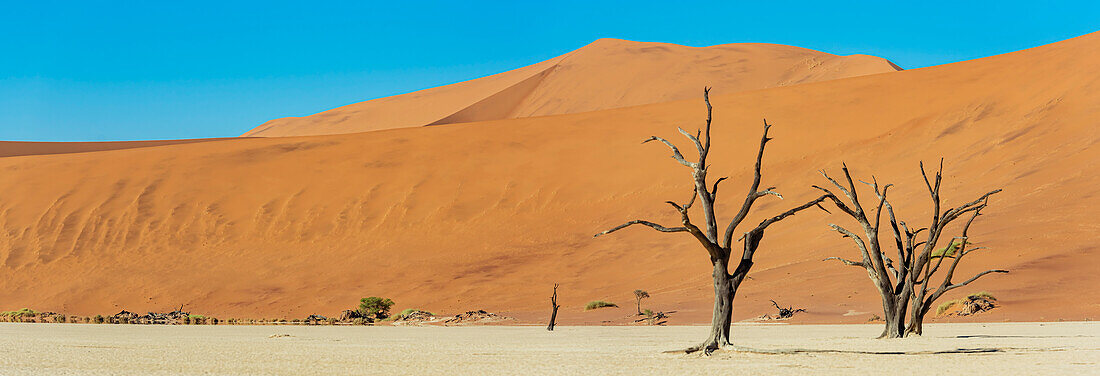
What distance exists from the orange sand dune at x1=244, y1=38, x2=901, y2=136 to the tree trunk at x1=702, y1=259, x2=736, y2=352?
81.6 m

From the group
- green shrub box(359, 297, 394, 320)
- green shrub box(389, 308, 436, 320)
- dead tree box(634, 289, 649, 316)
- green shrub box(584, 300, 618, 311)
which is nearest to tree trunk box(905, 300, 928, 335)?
dead tree box(634, 289, 649, 316)

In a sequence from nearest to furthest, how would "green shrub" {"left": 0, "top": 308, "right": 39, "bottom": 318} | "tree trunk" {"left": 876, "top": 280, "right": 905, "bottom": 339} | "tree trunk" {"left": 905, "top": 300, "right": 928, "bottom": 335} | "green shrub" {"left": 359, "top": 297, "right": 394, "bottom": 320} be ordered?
"tree trunk" {"left": 876, "top": 280, "right": 905, "bottom": 339}
"tree trunk" {"left": 905, "top": 300, "right": 928, "bottom": 335}
"green shrub" {"left": 359, "top": 297, "right": 394, "bottom": 320}
"green shrub" {"left": 0, "top": 308, "right": 39, "bottom": 318}

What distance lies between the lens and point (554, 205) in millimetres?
56531

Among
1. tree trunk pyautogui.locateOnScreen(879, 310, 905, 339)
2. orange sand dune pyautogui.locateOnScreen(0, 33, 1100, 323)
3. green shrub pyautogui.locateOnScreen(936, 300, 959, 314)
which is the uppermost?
orange sand dune pyautogui.locateOnScreen(0, 33, 1100, 323)

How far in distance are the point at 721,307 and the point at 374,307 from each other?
2786cm

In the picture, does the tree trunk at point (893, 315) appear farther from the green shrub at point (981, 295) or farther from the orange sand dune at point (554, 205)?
the green shrub at point (981, 295)

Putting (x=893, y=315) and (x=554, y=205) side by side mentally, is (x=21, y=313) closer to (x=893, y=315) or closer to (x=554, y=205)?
(x=554, y=205)

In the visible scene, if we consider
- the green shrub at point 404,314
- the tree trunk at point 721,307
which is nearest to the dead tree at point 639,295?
the green shrub at point 404,314

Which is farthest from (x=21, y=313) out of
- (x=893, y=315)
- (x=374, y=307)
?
(x=893, y=315)

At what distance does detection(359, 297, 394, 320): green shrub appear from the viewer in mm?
42281

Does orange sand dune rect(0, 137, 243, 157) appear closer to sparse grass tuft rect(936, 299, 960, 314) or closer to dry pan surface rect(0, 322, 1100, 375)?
dry pan surface rect(0, 322, 1100, 375)

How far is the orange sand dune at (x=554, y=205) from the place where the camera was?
4038 centimetres

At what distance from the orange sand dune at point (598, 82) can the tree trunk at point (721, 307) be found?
8160cm

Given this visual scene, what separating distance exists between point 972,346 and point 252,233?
4415 centimetres
